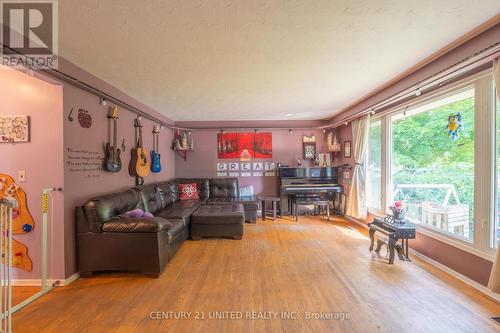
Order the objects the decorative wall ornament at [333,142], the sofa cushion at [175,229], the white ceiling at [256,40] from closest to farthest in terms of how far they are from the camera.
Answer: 1. the white ceiling at [256,40]
2. the sofa cushion at [175,229]
3. the decorative wall ornament at [333,142]

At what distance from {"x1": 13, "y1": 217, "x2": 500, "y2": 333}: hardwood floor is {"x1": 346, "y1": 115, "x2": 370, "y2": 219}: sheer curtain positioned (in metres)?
1.42

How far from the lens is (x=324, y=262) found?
110 inches

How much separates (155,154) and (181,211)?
148cm

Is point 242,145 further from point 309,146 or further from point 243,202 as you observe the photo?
point 309,146

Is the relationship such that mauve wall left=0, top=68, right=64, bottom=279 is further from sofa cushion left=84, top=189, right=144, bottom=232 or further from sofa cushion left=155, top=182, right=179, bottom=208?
sofa cushion left=155, top=182, right=179, bottom=208

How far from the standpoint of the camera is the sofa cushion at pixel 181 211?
3406 millimetres

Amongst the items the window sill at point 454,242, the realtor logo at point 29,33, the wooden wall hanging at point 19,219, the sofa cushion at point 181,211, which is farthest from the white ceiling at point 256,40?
the window sill at point 454,242

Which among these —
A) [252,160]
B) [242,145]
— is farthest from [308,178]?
[242,145]

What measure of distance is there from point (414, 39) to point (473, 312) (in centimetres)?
254

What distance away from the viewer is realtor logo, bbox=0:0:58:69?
1613 millimetres

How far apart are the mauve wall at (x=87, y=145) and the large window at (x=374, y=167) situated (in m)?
4.50

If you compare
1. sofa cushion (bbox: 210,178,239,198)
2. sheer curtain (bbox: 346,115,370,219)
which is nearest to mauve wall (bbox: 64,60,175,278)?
sofa cushion (bbox: 210,178,239,198)

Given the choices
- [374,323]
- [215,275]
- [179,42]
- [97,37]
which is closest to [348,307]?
[374,323]

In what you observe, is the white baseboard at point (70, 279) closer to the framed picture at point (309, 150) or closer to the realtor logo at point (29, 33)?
the realtor logo at point (29, 33)
